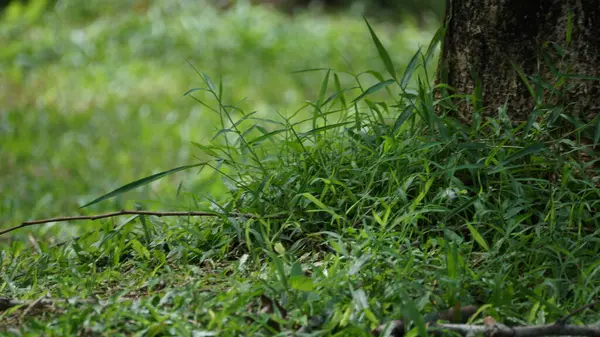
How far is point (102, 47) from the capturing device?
8500mm

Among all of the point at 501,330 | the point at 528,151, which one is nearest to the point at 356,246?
the point at 501,330

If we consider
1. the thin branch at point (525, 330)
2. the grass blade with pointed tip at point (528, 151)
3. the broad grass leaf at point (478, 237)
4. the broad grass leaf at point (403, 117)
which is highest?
the broad grass leaf at point (403, 117)

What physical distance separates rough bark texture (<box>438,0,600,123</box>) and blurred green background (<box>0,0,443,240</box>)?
175 cm

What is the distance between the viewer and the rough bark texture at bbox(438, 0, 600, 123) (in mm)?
2516

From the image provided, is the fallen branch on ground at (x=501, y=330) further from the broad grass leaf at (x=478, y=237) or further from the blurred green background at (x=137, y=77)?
the blurred green background at (x=137, y=77)

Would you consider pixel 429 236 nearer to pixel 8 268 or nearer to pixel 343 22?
pixel 8 268

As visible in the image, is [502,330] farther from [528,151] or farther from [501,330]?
[528,151]

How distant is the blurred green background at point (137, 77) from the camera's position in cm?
546

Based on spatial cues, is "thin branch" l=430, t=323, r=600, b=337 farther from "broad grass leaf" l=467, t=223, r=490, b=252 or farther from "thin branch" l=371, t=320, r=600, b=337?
"broad grass leaf" l=467, t=223, r=490, b=252

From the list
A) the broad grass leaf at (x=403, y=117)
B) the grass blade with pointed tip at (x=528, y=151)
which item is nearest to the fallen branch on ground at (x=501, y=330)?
the grass blade with pointed tip at (x=528, y=151)

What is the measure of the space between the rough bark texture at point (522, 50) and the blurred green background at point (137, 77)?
1.75 metres

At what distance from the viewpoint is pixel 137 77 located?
7605 mm

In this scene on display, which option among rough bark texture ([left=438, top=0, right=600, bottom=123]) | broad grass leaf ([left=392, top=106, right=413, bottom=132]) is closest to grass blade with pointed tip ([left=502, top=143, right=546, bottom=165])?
rough bark texture ([left=438, top=0, right=600, bottom=123])

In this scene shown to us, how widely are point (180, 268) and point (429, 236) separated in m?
0.73
